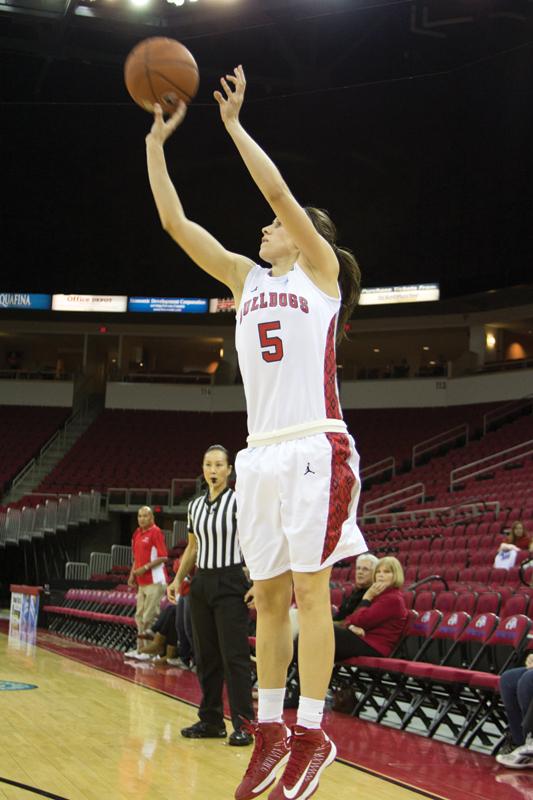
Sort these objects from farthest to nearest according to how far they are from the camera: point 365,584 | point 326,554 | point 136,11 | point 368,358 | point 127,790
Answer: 1. point 368,358
2. point 136,11
3. point 365,584
4. point 127,790
5. point 326,554

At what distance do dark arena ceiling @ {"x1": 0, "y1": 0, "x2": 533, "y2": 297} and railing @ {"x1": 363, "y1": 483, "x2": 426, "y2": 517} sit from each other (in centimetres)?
455

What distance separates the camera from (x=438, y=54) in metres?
22.5

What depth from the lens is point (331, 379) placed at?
3.07m

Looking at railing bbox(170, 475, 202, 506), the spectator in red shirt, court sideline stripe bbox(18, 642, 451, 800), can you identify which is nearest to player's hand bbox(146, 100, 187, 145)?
court sideline stripe bbox(18, 642, 451, 800)

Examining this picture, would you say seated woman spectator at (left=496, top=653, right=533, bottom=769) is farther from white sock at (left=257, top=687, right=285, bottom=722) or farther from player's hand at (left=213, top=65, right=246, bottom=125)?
player's hand at (left=213, top=65, right=246, bottom=125)

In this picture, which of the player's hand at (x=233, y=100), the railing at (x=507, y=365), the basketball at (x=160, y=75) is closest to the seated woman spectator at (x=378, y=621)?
the basketball at (x=160, y=75)

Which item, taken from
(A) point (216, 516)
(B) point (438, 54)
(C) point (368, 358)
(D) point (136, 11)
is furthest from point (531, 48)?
(A) point (216, 516)

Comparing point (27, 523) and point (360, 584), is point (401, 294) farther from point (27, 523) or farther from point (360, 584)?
point (360, 584)

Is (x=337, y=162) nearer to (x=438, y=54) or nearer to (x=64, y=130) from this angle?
(x=438, y=54)

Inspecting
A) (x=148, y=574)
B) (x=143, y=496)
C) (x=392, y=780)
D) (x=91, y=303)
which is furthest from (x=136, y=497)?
(x=392, y=780)

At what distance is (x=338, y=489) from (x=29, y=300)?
2332cm

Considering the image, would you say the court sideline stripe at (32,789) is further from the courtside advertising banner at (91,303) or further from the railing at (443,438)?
the courtside advertising banner at (91,303)

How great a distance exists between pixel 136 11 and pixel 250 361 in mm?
17031

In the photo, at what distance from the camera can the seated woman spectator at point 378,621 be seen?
654cm
